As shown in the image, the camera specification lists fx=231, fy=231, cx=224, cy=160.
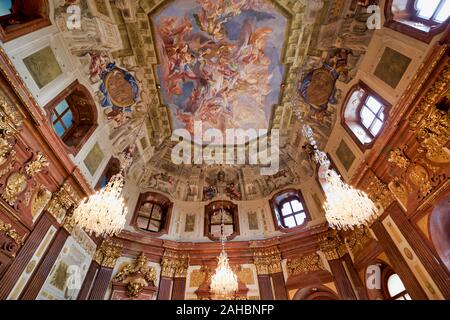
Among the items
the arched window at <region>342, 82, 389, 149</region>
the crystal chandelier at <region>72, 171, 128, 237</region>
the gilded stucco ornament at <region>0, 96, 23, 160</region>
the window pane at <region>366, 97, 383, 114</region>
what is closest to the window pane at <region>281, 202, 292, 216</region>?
the arched window at <region>342, 82, 389, 149</region>

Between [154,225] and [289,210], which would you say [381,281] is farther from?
[154,225]

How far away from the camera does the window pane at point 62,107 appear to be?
7.43m

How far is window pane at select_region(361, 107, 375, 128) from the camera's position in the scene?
26.7ft

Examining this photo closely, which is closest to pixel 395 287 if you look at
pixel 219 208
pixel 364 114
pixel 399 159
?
pixel 399 159

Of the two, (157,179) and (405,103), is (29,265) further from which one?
(405,103)

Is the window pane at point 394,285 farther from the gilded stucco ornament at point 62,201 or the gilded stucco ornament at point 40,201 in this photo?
the gilded stucco ornament at point 40,201

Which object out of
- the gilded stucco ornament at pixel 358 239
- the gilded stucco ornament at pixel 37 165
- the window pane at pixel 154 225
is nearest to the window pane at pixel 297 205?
the gilded stucco ornament at pixel 358 239

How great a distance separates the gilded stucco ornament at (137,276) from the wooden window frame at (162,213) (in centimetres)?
127

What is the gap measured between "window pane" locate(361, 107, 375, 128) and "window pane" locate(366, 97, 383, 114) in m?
0.15

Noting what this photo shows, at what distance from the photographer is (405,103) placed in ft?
20.2

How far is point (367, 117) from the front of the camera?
329 inches

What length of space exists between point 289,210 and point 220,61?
7.81 metres

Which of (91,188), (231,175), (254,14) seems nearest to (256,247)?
(231,175)

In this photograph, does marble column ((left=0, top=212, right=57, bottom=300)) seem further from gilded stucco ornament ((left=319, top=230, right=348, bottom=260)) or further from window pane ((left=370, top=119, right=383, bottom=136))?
window pane ((left=370, top=119, right=383, bottom=136))
